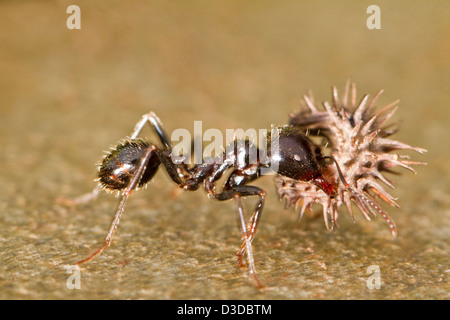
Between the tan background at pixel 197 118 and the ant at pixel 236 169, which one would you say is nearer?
the tan background at pixel 197 118

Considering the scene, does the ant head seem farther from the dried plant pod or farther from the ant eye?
the dried plant pod

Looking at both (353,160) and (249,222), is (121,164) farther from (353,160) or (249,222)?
(353,160)

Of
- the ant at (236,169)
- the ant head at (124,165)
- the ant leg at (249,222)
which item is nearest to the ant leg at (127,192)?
the ant at (236,169)

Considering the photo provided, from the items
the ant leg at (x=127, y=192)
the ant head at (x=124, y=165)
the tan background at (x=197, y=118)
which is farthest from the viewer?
the ant head at (x=124, y=165)

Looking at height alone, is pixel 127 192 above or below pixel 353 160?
below

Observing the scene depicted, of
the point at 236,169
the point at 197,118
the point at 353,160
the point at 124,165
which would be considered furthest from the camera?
the point at 197,118

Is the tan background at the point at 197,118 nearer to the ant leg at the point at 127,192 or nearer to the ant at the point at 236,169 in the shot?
the ant leg at the point at 127,192

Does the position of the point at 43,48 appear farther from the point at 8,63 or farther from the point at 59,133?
the point at 59,133

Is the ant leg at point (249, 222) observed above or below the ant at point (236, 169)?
below

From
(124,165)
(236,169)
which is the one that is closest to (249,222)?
(236,169)
